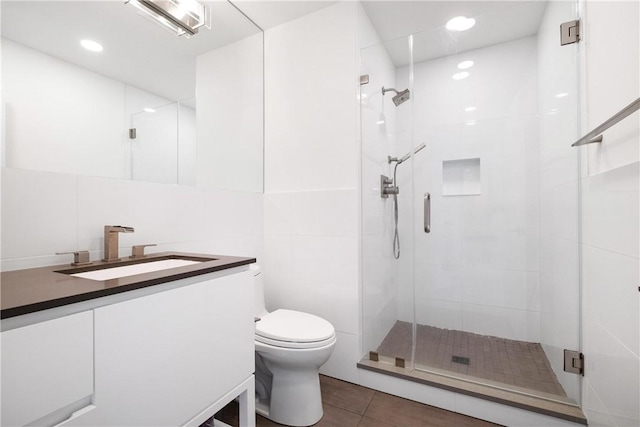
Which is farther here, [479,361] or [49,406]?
[479,361]

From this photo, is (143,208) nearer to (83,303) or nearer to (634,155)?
(83,303)

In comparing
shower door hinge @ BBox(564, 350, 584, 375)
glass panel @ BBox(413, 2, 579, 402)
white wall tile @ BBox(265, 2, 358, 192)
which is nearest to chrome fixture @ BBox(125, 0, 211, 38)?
white wall tile @ BBox(265, 2, 358, 192)

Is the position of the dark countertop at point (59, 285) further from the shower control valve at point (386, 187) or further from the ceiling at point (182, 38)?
the shower control valve at point (386, 187)

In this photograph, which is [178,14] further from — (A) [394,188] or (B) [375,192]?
(A) [394,188]

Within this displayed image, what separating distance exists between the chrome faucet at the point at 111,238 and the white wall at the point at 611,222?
183 centimetres

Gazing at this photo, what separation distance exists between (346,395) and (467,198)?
158 centimetres

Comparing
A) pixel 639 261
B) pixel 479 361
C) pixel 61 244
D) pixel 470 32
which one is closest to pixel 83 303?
pixel 61 244

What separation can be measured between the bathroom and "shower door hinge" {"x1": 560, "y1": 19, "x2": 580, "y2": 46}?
3cm

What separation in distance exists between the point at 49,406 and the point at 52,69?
48.6 inches

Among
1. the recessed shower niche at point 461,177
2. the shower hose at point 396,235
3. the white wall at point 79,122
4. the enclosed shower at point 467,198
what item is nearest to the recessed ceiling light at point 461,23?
the enclosed shower at point 467,198

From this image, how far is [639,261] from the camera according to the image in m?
0.90

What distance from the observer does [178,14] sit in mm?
1618

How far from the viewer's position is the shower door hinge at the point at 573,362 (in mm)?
1399

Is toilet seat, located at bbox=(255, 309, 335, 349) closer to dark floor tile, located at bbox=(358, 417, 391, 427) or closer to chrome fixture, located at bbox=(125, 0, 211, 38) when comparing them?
dark floor tile, located at bbox=(358, 417, 391, 427)
